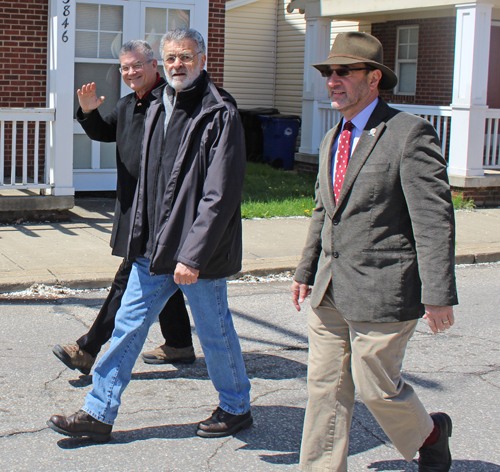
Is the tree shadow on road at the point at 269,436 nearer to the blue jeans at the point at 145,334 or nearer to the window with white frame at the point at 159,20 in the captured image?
the blue jeans at the point at 145,334

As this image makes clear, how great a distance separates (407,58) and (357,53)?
13.4 metres

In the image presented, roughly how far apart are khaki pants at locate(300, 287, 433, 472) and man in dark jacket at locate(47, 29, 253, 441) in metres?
0.63

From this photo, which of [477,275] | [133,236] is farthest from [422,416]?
[477,275]

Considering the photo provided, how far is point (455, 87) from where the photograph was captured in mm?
11469

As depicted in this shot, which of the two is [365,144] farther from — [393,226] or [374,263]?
[374,263]

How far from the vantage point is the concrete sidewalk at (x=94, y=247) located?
6801 millimetres

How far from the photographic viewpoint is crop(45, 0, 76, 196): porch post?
9.39 m

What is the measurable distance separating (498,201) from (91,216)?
6.48 meters

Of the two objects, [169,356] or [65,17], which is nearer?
[169,356]

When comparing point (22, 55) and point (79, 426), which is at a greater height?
point (22, 55)

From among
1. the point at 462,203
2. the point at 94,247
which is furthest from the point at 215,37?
the point at 94,247

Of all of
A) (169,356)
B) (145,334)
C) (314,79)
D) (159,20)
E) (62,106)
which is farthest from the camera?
(314,79)

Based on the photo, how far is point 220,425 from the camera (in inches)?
149

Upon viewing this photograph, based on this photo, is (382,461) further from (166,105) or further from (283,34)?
(283,34)
